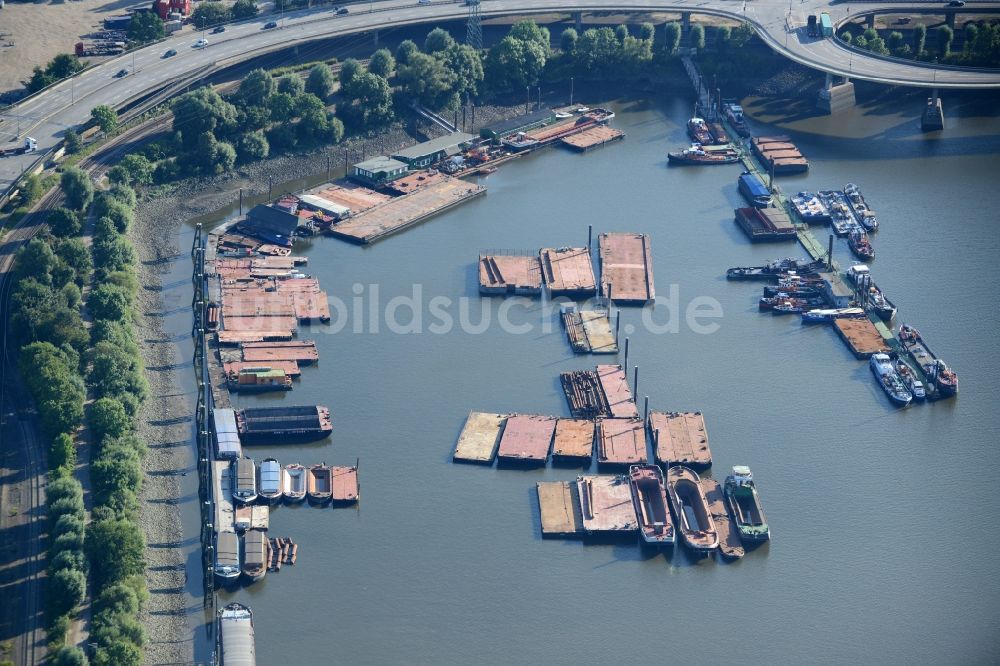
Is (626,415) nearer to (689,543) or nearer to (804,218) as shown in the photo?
(689,543)

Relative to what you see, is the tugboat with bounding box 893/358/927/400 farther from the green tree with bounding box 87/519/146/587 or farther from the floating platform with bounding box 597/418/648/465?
the green tree with bounding box 87/519/146/587

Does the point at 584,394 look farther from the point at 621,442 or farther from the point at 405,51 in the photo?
the point at 405,51

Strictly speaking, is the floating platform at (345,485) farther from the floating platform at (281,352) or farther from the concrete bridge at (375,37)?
the concrete bridge at (375,37)

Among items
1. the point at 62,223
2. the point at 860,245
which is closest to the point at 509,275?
the point at 860,245

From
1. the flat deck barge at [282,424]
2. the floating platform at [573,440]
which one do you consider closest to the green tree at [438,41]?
the flat deck barge at [282,424]

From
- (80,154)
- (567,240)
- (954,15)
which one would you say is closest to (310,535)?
(567,240)
